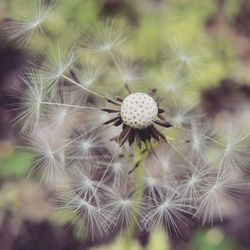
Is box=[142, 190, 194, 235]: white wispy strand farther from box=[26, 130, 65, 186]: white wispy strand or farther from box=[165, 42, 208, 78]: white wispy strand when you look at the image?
box=[165, 42, 208, 78]: white wispy strand

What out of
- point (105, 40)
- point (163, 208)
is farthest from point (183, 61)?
point (163, 208)

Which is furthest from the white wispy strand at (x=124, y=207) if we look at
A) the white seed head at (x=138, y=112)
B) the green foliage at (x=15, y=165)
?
the green foliage at (x=15, y=165)

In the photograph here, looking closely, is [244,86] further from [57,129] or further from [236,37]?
[57,129]

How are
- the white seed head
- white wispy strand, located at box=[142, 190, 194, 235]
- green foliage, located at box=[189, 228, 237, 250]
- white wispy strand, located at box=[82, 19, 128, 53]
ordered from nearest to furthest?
the white seed head, white wispy strand, located at box=[142, 190, 194, 235], white wispy strand, located at box=[82, 19, 128, 53], green foliage, located at box=[189, 228, 237, 250]

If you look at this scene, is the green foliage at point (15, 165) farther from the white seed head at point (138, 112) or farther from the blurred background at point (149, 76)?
the white seed head at point (138, 112)

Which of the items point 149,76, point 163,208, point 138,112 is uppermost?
point 138,112

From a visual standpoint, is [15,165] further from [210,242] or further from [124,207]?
[210,242]

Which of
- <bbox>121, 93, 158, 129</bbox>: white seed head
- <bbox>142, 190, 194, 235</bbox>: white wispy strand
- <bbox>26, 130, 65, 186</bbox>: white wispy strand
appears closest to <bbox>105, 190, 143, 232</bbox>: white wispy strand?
<bbox>142, 190, 194, 235</bbox>: white wispy strand

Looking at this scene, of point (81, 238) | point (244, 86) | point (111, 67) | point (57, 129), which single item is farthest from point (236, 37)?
point (81, 238)
